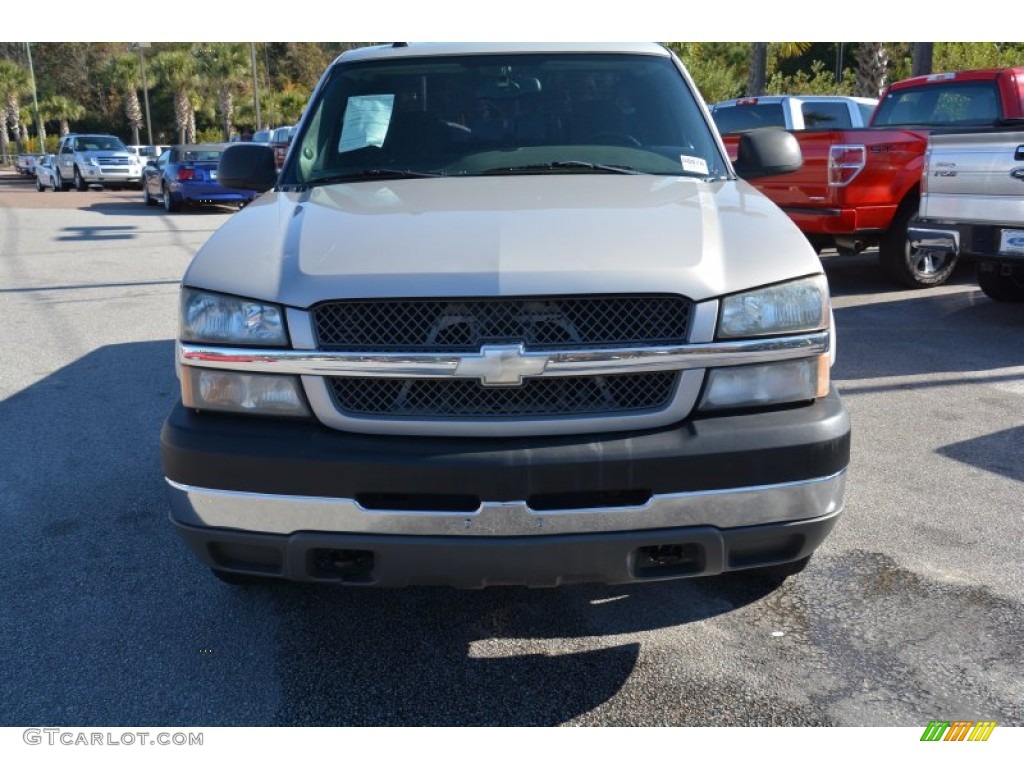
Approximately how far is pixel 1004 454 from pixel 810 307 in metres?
2.63

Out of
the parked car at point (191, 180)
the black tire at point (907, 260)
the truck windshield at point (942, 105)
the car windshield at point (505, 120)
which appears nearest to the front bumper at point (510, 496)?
the car windshield at point (505, 120)

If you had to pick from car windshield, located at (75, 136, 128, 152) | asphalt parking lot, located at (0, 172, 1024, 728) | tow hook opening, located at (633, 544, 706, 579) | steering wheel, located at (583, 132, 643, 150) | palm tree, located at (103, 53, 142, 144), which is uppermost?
palm tree, located at (103, 53, 142, 144)

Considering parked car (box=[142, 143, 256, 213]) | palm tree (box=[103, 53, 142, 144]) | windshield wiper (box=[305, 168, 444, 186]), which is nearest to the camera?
windshield wiper (box=[305, 168, 444, 186])

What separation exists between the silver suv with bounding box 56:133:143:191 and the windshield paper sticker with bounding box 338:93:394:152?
2809cm

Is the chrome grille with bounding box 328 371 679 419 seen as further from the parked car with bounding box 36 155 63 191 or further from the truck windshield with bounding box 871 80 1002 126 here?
the parked car with bounding box 36 155 63 191

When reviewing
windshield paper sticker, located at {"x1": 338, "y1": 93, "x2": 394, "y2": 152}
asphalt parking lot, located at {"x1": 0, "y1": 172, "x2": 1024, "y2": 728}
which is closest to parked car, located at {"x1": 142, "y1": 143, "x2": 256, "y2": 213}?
asphalt parking lot, located at {"x1": 0, "y1": 172, "x2": 1024, "y2": 728}

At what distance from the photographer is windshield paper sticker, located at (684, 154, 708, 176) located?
3877mm

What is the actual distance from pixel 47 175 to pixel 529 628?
33.5 metres

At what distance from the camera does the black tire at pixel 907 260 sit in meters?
9.05

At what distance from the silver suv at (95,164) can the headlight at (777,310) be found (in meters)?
30.1

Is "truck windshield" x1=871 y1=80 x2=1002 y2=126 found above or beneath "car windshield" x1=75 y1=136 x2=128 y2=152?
above

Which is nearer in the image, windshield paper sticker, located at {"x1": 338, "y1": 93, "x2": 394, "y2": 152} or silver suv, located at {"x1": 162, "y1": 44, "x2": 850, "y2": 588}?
silver suv, located at {"x1": 162, "y1": 44, "x2": 850, "y2": 588}

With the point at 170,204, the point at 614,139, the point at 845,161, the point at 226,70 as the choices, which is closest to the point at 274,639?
the point at 614,139
